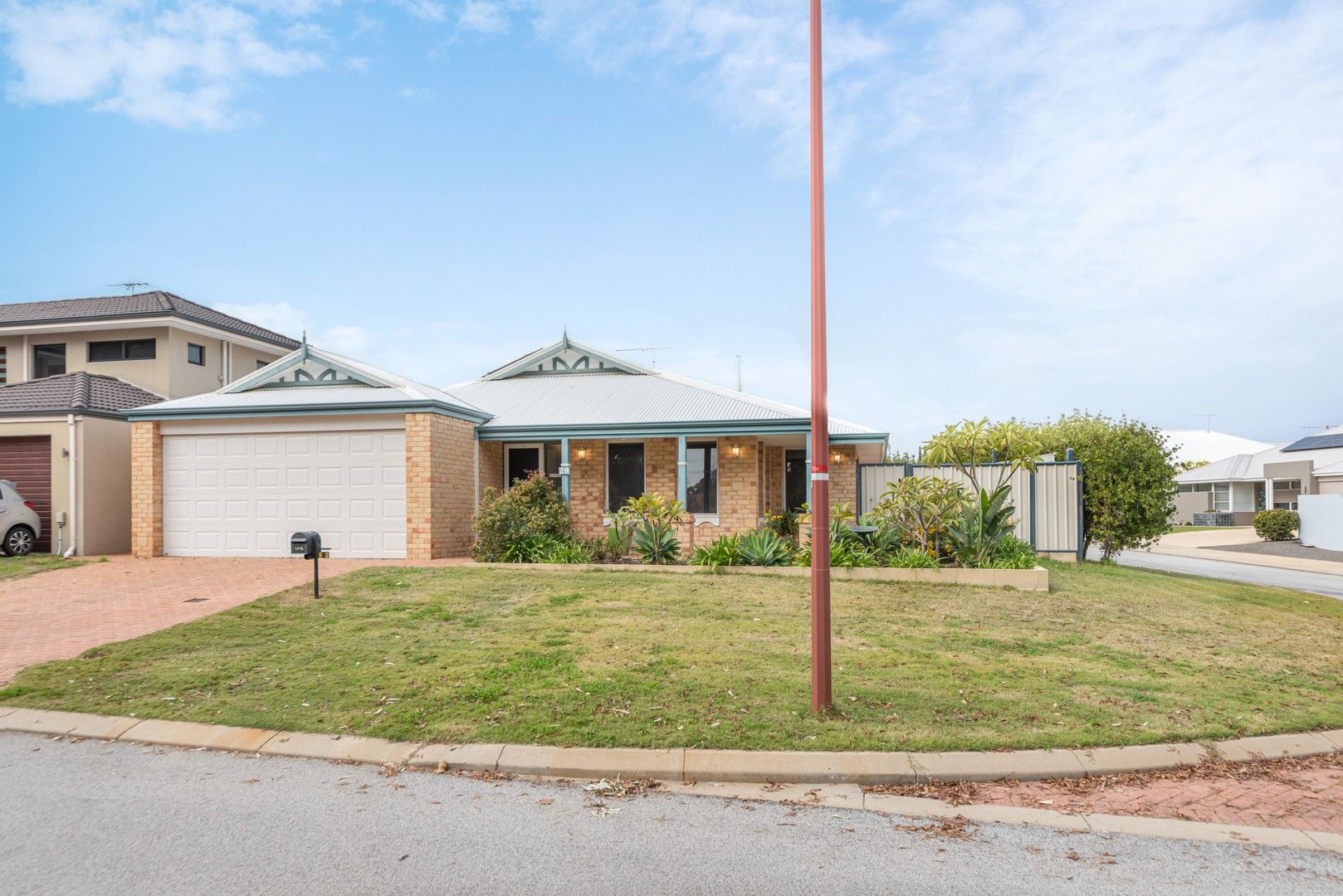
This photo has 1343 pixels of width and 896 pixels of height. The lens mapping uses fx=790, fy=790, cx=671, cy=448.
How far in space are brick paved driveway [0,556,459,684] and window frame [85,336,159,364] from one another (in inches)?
319

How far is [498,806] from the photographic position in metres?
4.52

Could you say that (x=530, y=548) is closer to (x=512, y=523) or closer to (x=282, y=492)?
(x=512, y=523)

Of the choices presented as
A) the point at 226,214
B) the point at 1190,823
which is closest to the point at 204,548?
the point at 226,214

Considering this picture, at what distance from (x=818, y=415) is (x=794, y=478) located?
17054 mm

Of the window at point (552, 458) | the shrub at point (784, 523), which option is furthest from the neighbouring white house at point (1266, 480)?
the window at point (552, 458)

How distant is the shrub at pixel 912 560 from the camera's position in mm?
12274

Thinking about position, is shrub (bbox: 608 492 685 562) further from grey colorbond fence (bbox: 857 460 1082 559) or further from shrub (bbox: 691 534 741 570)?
grey colorbond fence (bbox: 857 460 1082 559)

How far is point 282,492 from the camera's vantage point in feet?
51.9

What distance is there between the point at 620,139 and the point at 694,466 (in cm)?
730

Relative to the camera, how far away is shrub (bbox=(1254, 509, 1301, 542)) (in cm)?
3033

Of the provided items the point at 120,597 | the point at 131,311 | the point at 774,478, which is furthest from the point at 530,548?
the point at 131,311

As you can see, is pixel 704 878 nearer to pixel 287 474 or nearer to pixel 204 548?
pixel 287 474

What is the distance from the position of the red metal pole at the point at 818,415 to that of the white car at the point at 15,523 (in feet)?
58.0

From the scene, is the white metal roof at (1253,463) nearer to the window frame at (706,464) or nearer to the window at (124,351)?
the window frame at (706,464)
